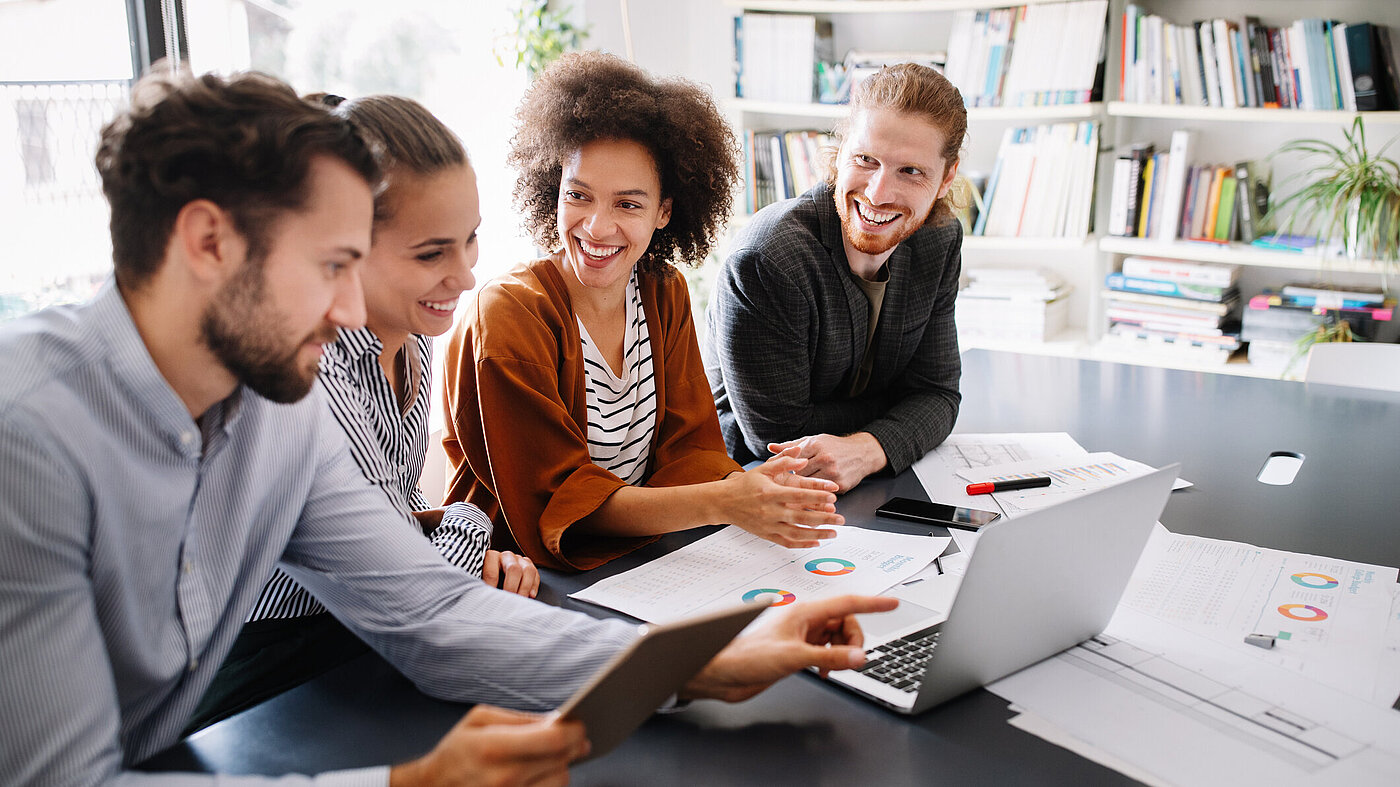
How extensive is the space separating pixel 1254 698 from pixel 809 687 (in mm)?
423

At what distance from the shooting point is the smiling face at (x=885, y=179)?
76.5 inches

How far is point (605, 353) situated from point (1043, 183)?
222 cm

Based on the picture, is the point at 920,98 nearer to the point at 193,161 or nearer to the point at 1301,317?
the point at 193,161

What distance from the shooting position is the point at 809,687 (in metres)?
1.02

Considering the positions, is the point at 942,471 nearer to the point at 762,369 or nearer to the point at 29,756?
the point at 762,369

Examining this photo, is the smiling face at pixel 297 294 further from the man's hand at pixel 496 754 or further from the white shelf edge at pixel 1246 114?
the white shelf edge at pixel 1246 114

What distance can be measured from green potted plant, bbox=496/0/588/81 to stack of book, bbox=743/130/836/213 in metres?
0.75

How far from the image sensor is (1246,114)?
305 centimetres

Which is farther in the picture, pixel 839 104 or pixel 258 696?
pixel 839 104

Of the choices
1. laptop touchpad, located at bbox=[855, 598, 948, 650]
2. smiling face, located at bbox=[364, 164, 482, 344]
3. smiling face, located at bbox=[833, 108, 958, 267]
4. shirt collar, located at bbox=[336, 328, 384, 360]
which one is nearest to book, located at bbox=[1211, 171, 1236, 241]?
smiling face, located at bbox=[833, 108, 958, 267]

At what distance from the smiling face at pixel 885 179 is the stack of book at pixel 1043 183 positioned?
152 centimetres

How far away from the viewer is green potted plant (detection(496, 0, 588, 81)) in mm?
3230

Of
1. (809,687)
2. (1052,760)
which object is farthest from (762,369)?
(1052,760)

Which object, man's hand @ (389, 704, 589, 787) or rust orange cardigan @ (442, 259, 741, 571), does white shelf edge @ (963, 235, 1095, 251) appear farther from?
man's hand @ (389, 704, 589, 787)
